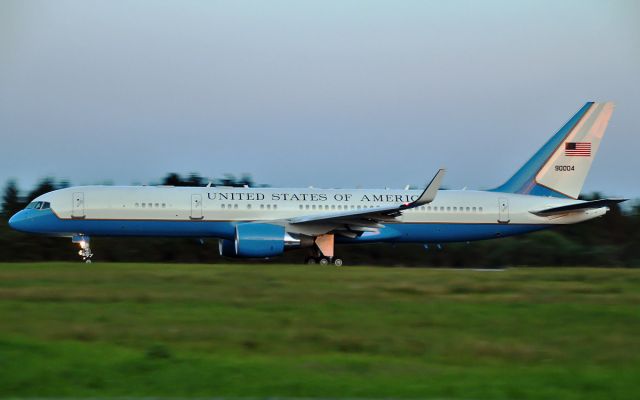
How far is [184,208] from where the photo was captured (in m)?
31.7

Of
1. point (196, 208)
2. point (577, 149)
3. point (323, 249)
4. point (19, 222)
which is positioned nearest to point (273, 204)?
point (323, 249)

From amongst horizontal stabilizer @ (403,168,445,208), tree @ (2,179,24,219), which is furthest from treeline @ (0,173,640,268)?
horizontal stabilizer @ (403,168,445,208)

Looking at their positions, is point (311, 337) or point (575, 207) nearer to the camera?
point (311, 337)

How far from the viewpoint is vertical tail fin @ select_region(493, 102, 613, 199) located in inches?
1430

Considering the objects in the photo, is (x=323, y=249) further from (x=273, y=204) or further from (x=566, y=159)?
(x=566, y=159)

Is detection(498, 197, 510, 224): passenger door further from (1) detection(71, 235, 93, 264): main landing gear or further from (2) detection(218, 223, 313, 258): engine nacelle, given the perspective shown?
(1) detection(71, 235, 93, 264): main landing gear

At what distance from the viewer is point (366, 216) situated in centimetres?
3095

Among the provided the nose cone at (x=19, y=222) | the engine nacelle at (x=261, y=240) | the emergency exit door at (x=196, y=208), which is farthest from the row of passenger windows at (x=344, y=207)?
the nose cone at (x=19, y=222)

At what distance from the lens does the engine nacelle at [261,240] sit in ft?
100

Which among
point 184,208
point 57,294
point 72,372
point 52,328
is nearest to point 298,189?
point 184,208

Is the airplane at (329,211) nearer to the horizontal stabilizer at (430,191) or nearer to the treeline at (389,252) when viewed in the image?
the horizontal stabilizer at (430,191)

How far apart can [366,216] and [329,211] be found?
264 centimetres

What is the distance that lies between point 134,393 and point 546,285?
464 inches

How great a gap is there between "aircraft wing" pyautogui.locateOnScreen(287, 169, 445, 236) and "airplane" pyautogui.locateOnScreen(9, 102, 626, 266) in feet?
0.13
